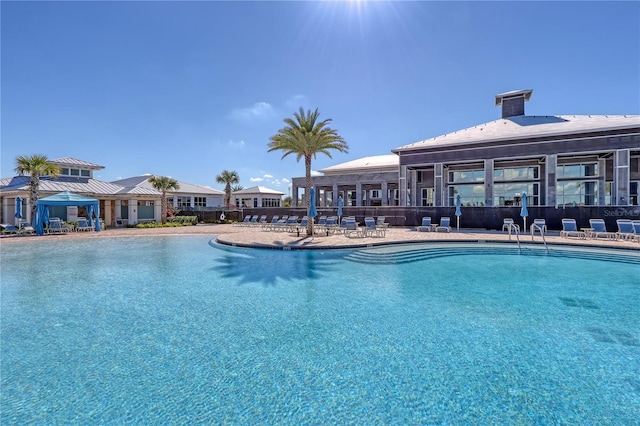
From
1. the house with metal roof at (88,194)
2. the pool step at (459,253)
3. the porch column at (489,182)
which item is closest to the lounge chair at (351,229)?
the pool step at (459,253)

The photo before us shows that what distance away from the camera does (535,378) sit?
346cm

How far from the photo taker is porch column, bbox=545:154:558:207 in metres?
19.2

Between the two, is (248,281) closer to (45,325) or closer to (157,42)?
(45,325)

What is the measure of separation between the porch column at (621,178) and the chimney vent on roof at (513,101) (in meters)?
9.95

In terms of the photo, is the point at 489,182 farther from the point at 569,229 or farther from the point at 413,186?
the point at 413,186

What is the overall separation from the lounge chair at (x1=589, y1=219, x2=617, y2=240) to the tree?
14.4 metres

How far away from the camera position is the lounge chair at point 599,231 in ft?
48.6

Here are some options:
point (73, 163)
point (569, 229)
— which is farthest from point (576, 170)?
point (73, 163)

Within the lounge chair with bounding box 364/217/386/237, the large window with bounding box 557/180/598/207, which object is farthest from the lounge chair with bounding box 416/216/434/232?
the large window with bounding box 557/180/598/207

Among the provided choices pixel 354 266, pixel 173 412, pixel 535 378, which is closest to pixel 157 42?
pixel 354 266

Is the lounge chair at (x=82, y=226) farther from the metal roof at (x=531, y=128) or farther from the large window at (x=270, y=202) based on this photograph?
the large window at (x=270, y=202)

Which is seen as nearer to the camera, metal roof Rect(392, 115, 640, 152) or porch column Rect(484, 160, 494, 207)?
metal roof Rect(392, 115, 640, 152)

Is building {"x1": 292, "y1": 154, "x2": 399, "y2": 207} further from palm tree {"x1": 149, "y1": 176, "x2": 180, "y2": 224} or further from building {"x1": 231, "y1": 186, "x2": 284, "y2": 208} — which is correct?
palm tree {"x1": 149, "y1": 176, "x2": 180, "y2": 224}

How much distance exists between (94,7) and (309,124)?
10312 mm
